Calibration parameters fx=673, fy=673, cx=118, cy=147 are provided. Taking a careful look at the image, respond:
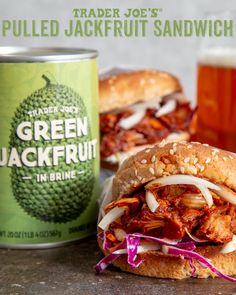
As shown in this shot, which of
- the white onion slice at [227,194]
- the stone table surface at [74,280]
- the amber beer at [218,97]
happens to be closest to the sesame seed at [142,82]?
the amber beer at [218,97]

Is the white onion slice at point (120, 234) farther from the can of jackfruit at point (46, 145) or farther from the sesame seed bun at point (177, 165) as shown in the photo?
the can of jackfruit at point (46, 145)

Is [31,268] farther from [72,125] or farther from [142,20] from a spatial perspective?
[142,20]

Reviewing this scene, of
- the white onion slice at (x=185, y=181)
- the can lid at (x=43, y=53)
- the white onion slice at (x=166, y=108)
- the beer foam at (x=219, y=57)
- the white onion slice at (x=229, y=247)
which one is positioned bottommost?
the white onion slice at (x=166, y=108)

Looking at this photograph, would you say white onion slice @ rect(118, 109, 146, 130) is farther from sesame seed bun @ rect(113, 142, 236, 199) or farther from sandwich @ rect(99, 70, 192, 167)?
sesame seed bun @ rect(113, 142, 236, 199)

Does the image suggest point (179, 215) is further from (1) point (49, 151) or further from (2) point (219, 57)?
(2) point (219, 57)

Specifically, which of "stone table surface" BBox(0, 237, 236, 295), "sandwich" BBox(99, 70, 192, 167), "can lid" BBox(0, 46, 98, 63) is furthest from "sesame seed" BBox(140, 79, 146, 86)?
"stone table surface" BBox(0, 237, 236, 295)

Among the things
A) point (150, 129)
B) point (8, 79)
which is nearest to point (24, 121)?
point (8, 79)
